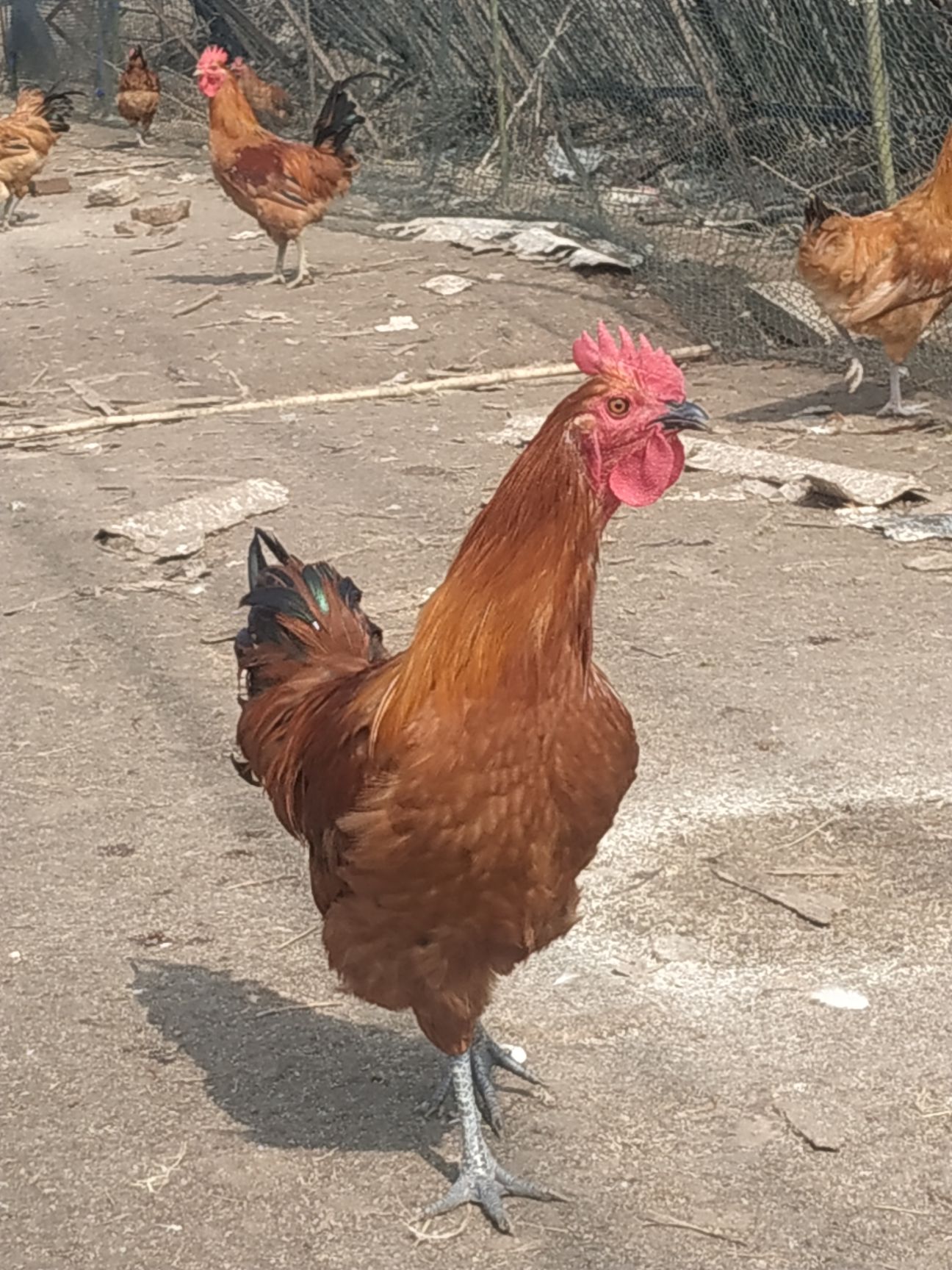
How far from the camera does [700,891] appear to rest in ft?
14.5

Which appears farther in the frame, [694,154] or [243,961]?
[694,154]

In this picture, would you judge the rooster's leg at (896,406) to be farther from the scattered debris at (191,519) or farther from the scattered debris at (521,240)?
the scattered debris at (191,519)

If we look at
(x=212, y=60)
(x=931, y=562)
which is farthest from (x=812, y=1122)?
(x=212, y=60)

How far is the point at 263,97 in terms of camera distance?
1698cm

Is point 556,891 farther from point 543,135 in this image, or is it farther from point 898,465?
point 543,135

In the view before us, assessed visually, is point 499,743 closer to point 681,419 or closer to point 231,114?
point 681,419

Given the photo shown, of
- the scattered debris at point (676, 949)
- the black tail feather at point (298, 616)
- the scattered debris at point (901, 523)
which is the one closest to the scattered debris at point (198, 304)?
the scattered debris at point (901, 523)

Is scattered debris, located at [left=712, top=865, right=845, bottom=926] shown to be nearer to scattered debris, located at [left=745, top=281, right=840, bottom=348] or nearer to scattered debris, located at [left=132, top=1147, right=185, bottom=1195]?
scattered debris, located at [left=132, top=1147, right=185, bottom=1195]

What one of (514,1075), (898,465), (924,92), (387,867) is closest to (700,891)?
(514,1075)

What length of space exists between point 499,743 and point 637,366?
0.71 meters

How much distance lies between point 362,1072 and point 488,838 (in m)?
1.07

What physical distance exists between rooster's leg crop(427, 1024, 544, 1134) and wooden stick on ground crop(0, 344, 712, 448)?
217 inches

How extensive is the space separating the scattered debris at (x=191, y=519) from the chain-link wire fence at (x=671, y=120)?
145 inches

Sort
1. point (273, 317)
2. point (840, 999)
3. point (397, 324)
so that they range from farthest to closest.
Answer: point (273, 317), point (397, 324), point (840, 999)
